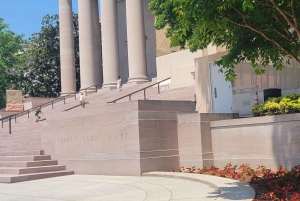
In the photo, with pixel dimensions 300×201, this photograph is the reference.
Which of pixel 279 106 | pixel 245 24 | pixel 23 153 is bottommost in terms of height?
pixel 23 153

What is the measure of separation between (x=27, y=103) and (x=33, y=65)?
38.5 feet

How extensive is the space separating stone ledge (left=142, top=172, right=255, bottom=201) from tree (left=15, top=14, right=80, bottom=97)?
38.5 metres

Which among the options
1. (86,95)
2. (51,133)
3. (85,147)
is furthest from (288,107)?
(86,95)

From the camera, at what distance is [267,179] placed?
10.9 metres

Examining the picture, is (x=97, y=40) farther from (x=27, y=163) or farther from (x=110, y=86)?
(x=27, y=163)

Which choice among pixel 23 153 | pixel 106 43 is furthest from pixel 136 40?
pixel 23 153

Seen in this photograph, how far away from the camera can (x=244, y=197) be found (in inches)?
357

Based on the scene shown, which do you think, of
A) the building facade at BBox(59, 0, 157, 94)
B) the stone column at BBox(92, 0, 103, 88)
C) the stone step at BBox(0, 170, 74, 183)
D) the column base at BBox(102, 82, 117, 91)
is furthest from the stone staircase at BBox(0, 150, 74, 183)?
the stone column at BBox(92, 0, 103, 88)

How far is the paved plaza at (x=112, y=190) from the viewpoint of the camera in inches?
417

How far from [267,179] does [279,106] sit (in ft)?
10.8

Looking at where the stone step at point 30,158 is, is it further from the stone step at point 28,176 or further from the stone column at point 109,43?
the stone column at point 109,43

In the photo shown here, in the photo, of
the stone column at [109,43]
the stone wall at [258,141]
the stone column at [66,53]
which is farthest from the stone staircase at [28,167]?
the stone column at [66,53]

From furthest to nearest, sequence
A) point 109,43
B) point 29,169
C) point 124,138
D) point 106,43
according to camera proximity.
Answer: point 106,43 < point 109,43 < point 29,169 < point 124,138

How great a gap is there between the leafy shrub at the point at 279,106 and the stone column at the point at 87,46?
82.6ft
